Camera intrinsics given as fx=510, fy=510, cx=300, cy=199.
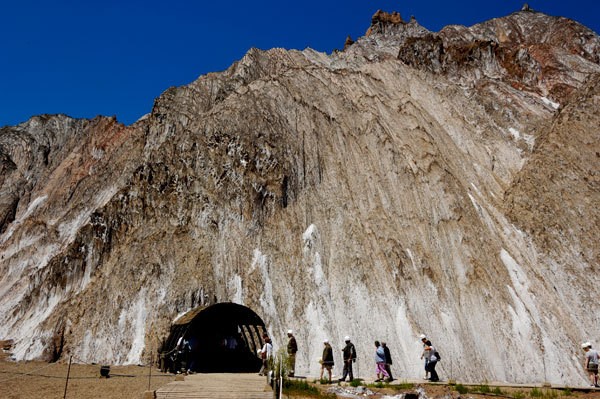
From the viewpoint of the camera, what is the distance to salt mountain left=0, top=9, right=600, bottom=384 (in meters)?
29.1

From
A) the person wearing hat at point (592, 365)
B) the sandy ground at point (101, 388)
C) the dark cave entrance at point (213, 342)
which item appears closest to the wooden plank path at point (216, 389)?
the sandy ground at point (101, 388)

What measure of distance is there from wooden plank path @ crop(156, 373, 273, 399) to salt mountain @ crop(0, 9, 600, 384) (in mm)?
11497

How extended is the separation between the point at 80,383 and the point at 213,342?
8603mm

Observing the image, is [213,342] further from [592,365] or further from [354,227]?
[592,365]

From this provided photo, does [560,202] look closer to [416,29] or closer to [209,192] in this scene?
[209,192]

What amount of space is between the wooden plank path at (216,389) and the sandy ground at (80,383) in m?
1.31

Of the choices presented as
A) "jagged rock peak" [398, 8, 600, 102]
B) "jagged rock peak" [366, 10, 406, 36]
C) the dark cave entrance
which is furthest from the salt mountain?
"jagged rock peak" [366, 10, 406, 36]

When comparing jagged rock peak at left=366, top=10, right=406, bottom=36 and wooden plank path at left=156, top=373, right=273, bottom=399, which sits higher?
jagged rock peak at left=366, top=10, right=406, bottom=36

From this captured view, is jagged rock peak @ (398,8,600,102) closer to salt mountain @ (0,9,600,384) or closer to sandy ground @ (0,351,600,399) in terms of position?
salt mountain @ (0,9,600,384)

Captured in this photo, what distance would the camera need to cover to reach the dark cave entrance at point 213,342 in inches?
906

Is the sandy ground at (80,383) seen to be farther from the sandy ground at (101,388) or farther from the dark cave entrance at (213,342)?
the dark cave entrance at (213,342)

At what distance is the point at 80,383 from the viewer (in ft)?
63.2

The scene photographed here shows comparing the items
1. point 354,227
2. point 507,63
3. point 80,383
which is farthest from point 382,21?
point 80,383

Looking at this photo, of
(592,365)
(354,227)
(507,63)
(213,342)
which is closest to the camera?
(592,365)
